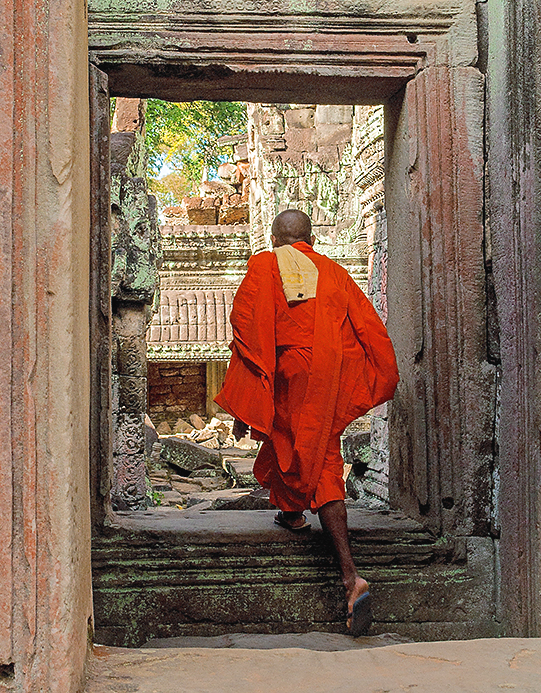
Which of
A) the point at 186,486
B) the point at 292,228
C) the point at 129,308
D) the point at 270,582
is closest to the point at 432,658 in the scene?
the point at 270,582

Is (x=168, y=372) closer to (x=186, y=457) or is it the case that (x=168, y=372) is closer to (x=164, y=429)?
(x=164, y=429)

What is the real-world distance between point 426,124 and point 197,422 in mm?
10207

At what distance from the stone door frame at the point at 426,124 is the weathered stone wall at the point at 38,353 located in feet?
5.82

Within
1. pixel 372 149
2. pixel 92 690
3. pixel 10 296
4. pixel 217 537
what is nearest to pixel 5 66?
pixel 10 296

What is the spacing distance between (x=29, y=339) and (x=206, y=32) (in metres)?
2.18

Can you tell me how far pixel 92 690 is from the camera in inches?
54.5

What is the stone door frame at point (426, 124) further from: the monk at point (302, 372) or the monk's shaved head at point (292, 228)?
the monk's shaved head at point (292, 228)

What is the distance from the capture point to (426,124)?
3.12 meters

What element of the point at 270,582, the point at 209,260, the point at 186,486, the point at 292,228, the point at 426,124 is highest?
the point at 209,260

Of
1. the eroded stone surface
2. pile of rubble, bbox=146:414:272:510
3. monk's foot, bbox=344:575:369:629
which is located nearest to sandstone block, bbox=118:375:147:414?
pile of rubble, bbox=146:414:272:510

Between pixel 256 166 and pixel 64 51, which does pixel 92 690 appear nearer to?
pixel 64 51

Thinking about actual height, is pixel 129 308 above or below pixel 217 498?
above

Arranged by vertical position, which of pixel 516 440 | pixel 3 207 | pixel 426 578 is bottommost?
pixel 426 578

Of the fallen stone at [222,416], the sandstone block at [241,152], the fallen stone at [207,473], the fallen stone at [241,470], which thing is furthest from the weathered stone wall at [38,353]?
the sandstone block at [241,152]
